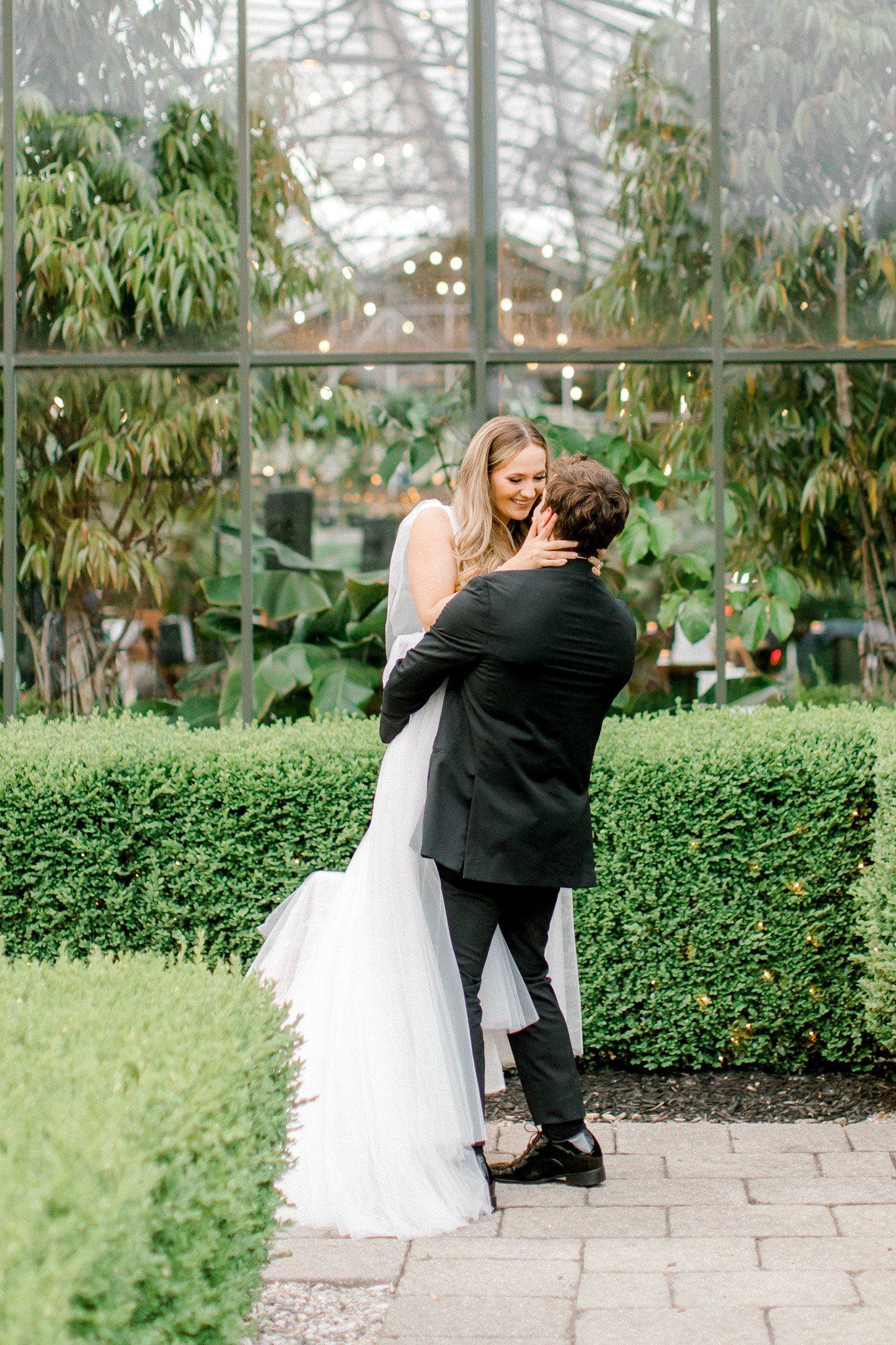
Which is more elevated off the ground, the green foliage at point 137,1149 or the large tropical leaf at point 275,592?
the large tropical leaf at point 275,592

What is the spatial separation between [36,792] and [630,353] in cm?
333

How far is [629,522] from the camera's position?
235 inches

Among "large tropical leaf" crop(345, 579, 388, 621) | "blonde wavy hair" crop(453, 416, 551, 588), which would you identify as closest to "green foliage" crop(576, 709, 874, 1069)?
"blonde wavy hair" crop(453, 416, 551, 588)

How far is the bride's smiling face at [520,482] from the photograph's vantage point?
Result: 3578mm

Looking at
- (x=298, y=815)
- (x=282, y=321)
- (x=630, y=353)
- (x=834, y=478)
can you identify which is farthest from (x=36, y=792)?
(x=834, y=478)

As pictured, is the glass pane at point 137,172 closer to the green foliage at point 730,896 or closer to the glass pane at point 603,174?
the glass pane at point 603,174

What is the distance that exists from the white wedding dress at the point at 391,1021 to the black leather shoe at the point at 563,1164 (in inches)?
8.5

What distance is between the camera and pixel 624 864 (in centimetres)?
428

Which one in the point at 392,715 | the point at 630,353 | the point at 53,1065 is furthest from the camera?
the point at 630,353

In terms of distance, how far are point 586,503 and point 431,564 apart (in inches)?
19.5

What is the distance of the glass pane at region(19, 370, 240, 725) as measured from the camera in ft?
19.6

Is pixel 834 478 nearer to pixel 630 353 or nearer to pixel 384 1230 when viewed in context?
pixel 630 353

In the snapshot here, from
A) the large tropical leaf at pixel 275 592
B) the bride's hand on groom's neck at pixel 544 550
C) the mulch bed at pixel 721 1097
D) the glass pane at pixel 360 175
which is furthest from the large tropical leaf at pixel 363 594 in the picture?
the bride's hand on groom's neck at pixel 544 550

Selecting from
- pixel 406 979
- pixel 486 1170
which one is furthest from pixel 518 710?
pixel 486 1170
